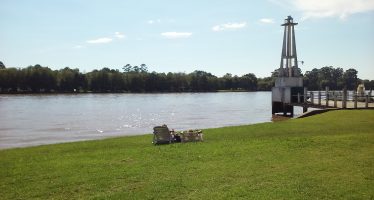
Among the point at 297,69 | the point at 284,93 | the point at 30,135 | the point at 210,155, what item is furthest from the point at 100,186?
the point at 297,69

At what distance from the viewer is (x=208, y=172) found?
37.5 ft

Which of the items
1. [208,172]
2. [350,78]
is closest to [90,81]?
[350,78]

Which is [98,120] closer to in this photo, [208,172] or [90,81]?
[208,172]

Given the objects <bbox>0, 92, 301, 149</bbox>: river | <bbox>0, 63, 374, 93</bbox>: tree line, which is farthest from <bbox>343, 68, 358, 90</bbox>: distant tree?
<bbox>0, 92, 301, 149</bbox>: river

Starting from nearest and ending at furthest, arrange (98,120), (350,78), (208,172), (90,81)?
(208,172) → (98,120) → (90,81) → (350,78)

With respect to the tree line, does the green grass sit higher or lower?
lower

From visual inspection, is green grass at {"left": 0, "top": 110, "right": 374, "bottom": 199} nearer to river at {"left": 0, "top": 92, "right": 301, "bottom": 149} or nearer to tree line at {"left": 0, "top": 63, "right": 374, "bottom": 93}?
river at {"left": 0, "top": 92, "right": 301, "bottom": 149}

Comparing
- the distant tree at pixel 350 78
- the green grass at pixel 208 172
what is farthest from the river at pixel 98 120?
the distant tree at pixel 350 78

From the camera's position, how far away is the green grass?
946cm

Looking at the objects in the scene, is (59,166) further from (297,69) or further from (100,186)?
(297,69)

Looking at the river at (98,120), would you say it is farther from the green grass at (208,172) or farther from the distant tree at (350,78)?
the distant tree at (350,78)

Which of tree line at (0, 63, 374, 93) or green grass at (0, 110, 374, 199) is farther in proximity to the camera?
tree line at (0, 63, 374, 93)

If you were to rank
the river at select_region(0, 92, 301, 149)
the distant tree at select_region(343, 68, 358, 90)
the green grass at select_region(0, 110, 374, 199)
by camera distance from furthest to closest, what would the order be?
the distant tree at select_region(343, 68, 358, 90)
the river at select_region(0, 92, 301, 149)
the green grass at select_region(0, 110, 374, 199)

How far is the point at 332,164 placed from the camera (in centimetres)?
1179
